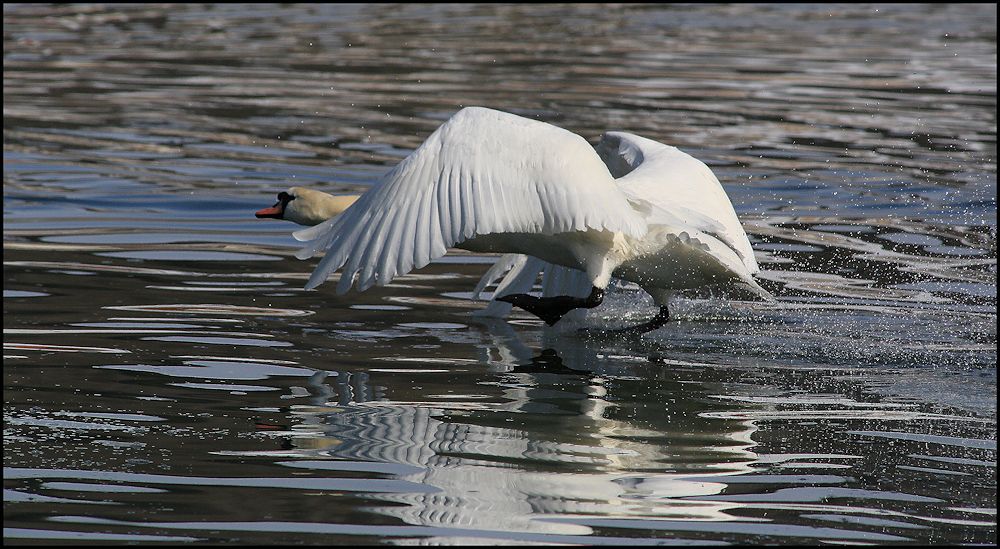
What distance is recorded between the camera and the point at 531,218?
694 centimetres

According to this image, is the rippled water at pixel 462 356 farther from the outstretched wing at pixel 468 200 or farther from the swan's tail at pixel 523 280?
the outstretched wing at pixel 468 200

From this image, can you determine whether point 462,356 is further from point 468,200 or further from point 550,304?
point 468,200

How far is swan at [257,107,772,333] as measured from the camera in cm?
675

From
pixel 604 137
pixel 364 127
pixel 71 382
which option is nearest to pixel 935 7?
pixel 364 127

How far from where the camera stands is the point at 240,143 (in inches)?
591

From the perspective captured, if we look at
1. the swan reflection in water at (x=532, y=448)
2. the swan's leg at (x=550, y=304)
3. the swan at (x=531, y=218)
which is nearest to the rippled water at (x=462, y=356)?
the swan reflection in water at (x=532, y=448)

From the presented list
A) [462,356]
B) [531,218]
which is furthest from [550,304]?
[531,218]

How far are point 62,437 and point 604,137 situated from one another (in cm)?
419

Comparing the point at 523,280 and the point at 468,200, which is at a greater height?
the point at 468,200

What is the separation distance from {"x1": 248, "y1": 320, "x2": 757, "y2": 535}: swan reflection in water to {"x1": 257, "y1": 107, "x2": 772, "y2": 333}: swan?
1.99ft

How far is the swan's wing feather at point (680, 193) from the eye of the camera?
7.59 m

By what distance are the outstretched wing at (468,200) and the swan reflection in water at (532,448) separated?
567 mm

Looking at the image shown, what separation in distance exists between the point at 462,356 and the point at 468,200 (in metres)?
0.95

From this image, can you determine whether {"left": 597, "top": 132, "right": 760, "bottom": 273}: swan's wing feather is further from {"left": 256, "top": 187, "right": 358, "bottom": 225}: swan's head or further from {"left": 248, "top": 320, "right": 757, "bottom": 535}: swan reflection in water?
{"left": 256, "top": 187, "right": 358, "bottom": 225}: swan's head
